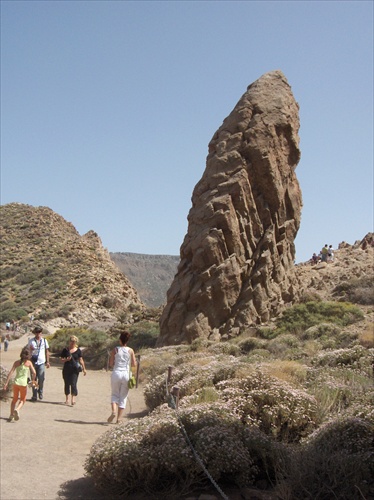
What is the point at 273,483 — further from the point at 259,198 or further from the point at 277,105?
the point at 277,105

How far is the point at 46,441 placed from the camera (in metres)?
8.41

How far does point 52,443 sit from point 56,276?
42853 mm

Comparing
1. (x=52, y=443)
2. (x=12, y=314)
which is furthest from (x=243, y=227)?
(x=12, y=314)

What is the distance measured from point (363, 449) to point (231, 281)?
536 inches

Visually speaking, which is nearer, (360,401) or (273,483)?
(273,483)

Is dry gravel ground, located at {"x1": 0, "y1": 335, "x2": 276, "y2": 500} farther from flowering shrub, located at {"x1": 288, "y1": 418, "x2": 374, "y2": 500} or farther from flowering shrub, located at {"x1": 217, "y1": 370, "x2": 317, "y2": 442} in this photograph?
flowering shrub, located at {"x1": 217, "y1": 370, "x2": 317, "y2": 442}

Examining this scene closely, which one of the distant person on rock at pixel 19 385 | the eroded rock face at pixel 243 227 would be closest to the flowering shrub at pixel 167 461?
the distant person on rock at pixel 19 385

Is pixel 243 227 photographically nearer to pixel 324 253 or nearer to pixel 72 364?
pixel 72 364

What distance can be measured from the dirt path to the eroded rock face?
19.3 feet

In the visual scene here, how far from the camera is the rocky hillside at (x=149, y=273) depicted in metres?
108

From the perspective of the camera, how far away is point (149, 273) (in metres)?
121

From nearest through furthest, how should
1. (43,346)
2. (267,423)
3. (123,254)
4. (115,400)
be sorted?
1. (267,423)
2. (115,400)
3. (43,346)
4. (123,254)

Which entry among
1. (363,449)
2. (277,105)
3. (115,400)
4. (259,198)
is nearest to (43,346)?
(115,400)

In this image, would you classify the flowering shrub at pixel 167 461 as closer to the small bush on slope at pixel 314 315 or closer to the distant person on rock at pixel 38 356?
the distant person on rock at pixel 38 356
